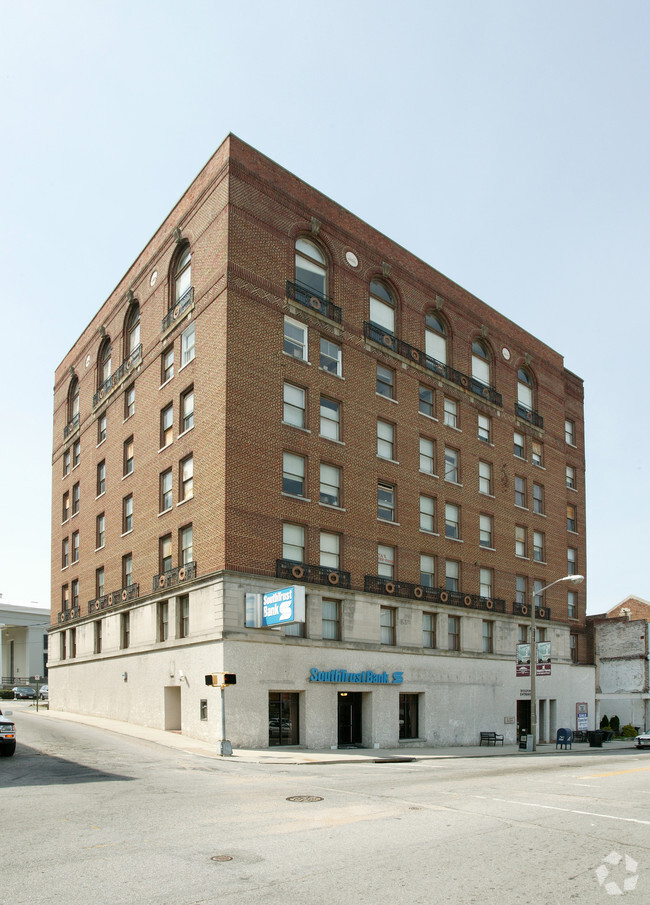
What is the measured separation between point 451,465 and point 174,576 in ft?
54.9

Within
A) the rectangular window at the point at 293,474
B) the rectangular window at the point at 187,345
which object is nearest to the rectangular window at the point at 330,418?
the rectangular window at the point at 293,474

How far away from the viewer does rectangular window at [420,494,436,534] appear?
41.9 metres

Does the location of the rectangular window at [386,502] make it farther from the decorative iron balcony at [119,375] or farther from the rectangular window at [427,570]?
the decorative iron balcony at [119,375]

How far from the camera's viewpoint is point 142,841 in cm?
1198

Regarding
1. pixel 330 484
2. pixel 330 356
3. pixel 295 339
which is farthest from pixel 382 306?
pixel 330 484

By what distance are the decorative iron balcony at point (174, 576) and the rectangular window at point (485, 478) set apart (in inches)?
737

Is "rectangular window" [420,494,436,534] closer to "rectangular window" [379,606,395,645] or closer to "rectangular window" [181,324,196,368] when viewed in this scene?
"rectangular window" [379,606,395,645]

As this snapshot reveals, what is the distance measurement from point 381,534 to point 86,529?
18.6 m

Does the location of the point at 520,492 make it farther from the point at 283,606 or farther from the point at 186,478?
the point at 283,606

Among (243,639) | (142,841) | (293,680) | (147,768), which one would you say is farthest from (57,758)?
(142,841)

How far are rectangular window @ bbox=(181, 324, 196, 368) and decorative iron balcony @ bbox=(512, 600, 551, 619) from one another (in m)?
23.5

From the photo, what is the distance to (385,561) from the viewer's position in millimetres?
39031

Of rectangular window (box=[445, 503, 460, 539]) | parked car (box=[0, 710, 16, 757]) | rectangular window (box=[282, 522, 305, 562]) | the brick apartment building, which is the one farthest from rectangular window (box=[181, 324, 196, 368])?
parked car (box=[0, 710, 16, 757])
